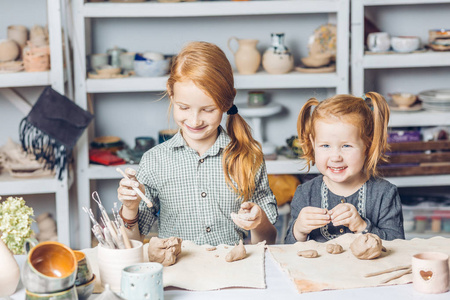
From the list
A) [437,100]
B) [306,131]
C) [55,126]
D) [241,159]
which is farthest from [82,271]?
[437,100]

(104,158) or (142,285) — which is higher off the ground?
(142,285)

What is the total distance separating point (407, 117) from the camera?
2932 millimetres

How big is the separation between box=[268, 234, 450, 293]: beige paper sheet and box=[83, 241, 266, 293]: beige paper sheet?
0.06 metres

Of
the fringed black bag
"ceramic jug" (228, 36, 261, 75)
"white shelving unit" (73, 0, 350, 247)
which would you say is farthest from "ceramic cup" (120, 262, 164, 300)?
"ceramic jug" (228, 36, 261, 75)

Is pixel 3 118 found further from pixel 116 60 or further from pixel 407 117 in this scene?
pixel 407 117

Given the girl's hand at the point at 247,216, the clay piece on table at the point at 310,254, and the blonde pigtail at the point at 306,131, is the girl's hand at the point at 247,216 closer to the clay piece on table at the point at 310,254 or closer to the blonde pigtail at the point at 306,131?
the clay piece on table at the point at 310,254

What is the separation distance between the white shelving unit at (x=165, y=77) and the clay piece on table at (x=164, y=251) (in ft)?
5.18

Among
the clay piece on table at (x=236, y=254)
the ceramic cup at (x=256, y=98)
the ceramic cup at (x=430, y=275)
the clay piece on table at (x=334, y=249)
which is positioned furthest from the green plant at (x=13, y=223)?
the ceramic cup at (x=256, y=98)

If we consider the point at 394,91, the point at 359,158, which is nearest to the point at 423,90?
the point at 394,91

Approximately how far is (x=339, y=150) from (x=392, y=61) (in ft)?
→ 4.77

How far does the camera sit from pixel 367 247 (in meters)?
1.34

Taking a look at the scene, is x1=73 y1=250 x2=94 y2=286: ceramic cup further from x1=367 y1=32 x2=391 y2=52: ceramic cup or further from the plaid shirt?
x1=367 y1=32 x2=391 y2=52: ceramic cup

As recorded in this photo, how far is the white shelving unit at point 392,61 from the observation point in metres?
2.86

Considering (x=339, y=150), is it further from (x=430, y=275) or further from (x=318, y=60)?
(x=318, y=60)
